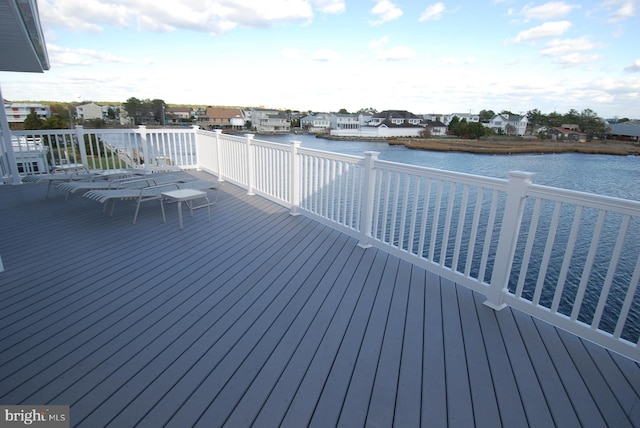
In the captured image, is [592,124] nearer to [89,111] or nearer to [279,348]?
[279,348]

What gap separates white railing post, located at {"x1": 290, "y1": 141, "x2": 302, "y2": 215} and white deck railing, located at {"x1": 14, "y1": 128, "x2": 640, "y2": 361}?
2 cm

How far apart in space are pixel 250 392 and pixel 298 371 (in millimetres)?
287

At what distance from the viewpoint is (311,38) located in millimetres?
12555

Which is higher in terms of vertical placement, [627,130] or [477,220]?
[627,130]

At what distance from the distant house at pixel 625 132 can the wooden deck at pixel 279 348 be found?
27042 millimetres

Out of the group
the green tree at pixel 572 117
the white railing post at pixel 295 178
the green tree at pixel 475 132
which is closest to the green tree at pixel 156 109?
the green tree at pixel 475 132

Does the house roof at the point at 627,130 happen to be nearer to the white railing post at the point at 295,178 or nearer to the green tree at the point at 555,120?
the green tree at the point at 555,120

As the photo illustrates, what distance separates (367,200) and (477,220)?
4.02 feet

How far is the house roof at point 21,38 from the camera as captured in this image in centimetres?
347

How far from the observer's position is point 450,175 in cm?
273

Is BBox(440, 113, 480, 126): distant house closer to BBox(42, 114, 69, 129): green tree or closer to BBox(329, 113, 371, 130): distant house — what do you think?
BBox(329, 113, 371, 130): distant house

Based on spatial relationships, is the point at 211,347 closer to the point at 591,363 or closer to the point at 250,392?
the point at 250,392

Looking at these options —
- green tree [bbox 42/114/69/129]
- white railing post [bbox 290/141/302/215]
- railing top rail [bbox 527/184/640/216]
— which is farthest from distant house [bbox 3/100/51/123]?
railing top rail [bbox 527/184/640/216]

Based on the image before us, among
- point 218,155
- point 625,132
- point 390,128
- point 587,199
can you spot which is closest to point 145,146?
point 218,155
